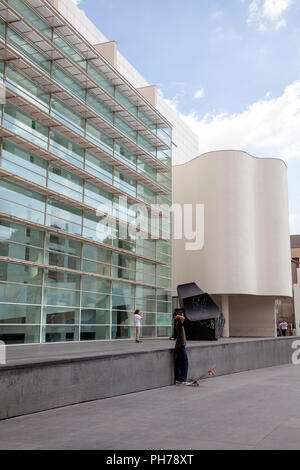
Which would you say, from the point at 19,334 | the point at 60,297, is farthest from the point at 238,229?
the point at 19,334

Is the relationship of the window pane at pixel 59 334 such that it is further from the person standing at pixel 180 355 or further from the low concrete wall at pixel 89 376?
the person standing at pixel 180 355

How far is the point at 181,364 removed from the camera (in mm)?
11672

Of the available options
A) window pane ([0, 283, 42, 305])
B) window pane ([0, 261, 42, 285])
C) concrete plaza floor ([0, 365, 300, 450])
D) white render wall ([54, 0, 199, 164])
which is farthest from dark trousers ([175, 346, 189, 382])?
white render wall ([54, 0, 199, 164])

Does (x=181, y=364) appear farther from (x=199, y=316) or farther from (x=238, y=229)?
(x=238, y=229)

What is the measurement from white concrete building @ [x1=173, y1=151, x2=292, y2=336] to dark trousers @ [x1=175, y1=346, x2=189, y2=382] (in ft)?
95.7

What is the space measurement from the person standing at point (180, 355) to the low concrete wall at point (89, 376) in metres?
0.18

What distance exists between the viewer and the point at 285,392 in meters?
10.6

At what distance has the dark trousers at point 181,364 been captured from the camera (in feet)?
38.1

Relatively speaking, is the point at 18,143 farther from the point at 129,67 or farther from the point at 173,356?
the point at 129,67

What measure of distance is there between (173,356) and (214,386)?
1250 mm

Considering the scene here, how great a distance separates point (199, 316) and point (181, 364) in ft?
59.9

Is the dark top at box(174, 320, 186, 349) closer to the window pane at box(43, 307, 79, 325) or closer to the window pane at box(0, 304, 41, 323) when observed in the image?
the window pane at box(0, 304, 41, 323)

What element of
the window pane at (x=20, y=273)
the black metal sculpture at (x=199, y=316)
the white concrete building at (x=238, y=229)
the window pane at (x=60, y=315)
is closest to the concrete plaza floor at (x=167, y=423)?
the window pane at (x=20, y=273)

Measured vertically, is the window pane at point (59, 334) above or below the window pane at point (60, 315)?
below
